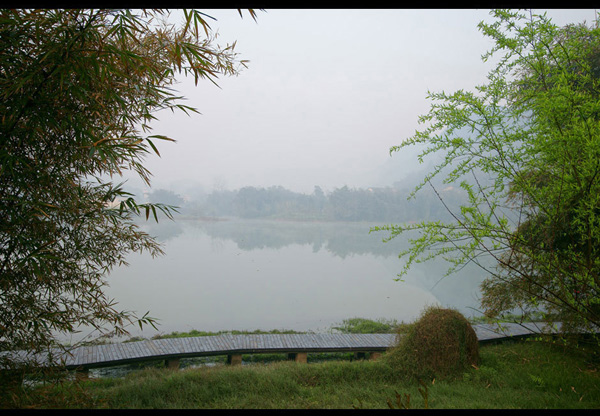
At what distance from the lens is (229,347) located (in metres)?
4.72

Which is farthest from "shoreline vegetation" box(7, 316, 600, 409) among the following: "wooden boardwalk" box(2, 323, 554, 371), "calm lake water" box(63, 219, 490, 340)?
"calm lake water" box(63, 219, 490, 340)

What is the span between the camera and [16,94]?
157 centimetres

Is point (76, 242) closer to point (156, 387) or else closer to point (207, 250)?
point (156, 387)

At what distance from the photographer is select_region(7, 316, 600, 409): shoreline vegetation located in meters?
2.98

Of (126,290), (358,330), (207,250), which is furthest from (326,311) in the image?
(207,250)

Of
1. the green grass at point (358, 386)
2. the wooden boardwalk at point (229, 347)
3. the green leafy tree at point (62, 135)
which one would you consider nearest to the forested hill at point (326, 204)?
the wooden boardwalk at point (229, 347)

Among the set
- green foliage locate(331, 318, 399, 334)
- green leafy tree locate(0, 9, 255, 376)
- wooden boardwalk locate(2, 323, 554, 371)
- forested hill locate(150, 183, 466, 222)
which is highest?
forested hill locate(150, 183, 466, 222)

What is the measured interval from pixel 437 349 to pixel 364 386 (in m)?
0.93

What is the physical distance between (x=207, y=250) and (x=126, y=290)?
7814 millimetres

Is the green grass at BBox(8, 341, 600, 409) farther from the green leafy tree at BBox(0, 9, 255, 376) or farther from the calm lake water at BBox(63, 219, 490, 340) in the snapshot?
the calm lake water at BBox(63, 219, 490, 340)

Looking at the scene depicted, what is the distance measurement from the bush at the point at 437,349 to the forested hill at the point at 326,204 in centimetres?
2113

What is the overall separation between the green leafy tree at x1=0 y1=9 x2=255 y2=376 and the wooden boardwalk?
189 cm

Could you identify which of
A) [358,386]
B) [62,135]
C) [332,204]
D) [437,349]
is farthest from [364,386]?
[332,204]

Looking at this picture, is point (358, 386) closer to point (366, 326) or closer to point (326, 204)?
point (366, 326)
